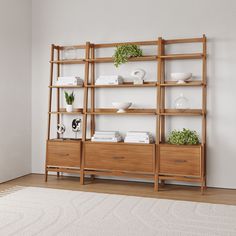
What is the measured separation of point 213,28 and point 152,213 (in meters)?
2.27

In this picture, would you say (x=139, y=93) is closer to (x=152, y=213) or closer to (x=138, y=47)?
(x=138, y=47)

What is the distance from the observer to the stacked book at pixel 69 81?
4.11 meters

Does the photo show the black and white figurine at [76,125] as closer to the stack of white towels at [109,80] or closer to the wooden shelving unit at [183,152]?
the stack of white towels at [109,80]

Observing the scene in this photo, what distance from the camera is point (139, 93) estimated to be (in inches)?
163

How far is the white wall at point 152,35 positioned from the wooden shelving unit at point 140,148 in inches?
6.1

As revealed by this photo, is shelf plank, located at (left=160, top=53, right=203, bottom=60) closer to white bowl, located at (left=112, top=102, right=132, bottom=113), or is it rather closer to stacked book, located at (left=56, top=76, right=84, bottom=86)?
white bowl, located at (left=112, top=102, right=132, bottom=113)

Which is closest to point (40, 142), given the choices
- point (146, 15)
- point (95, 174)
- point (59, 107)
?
point (59, 107)

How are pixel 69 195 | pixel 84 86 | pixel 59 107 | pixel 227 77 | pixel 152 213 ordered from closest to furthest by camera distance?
1. pixel 152 213
2. pixel 69 195
3. pixel 227 77
4. pixel 84 86
5. pixel 59 107

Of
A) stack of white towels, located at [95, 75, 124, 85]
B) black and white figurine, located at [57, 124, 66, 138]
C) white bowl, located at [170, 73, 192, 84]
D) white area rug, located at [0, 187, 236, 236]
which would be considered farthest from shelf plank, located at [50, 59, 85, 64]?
white area rug, located at [0, 187, 236, 236]

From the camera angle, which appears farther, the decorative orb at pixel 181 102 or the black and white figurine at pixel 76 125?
the black and white figurine at pixel 76 125

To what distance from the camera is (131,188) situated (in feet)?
12.5

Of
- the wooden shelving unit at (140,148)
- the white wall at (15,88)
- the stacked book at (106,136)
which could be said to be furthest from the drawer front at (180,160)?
the white wall at (15,88)

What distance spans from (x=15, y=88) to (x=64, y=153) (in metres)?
1.09

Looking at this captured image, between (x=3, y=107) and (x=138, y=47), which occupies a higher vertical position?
(x=138, y=47)
